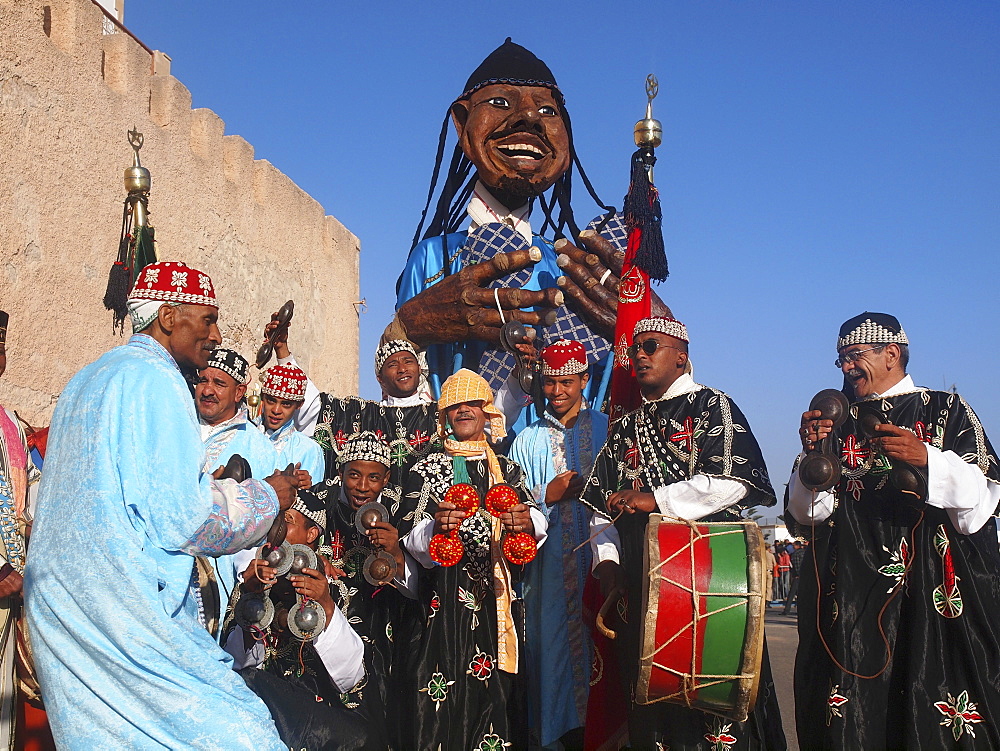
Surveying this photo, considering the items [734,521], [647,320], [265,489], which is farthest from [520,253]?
[265,489]

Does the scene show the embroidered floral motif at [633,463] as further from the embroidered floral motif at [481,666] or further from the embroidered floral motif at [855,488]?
the embroidered floral motif at [481,666]

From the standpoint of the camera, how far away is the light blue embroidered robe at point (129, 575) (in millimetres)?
3174

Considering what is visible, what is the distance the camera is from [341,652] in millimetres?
4523

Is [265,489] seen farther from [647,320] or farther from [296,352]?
[296,352]

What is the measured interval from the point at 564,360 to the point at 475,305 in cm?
73

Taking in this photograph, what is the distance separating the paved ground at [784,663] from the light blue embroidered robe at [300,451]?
8.30ft

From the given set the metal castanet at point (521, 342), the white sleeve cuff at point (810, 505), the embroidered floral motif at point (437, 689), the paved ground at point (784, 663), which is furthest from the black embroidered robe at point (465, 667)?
the paved ground at point (784, 663)

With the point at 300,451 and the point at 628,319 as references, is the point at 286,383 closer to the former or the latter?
the point at 300,451

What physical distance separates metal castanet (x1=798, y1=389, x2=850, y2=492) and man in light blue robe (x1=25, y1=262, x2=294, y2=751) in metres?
2.22

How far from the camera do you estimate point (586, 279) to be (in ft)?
20.2

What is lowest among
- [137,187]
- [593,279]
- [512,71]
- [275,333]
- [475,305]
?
[275,333]

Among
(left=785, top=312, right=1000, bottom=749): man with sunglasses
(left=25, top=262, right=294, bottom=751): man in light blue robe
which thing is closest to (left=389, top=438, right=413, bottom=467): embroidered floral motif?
(left=785, top=312, right=1000, bottom=749): man with sunglasses

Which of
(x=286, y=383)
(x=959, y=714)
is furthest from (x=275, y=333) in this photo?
(x=959, y=714)

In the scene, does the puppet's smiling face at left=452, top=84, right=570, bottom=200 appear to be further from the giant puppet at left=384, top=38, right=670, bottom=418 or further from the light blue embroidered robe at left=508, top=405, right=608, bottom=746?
the light blue embroidered robe at left=508, top=405, right=608, bottom=746
